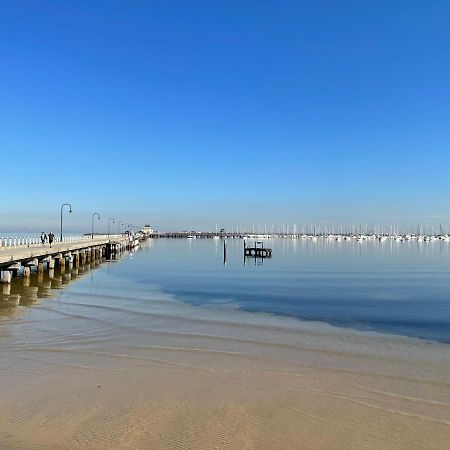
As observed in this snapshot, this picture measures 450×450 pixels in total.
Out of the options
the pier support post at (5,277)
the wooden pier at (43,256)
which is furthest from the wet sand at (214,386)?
the wooden pier at (43,256)

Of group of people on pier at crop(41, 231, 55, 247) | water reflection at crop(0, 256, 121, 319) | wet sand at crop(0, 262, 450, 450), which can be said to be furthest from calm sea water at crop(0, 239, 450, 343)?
group of people on pier at crop(41, 231, 55, 247)

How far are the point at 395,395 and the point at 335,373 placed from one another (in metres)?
1.93

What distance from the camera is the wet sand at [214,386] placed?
7.43 meters

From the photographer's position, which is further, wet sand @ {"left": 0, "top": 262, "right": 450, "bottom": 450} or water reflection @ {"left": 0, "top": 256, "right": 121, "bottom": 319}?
water reflection @ {"left": 0, "top": 256, "right": 121, "bottom": 319}

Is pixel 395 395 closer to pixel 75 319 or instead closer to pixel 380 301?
pixel 75 319

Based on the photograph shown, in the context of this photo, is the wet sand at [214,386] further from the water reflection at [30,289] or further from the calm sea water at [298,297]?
the water reflection at [30,289]

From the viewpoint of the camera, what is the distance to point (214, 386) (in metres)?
10.1

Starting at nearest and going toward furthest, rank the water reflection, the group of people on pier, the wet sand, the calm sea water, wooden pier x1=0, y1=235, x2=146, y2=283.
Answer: the wet sand
the calm sea water
the water reflection
wooden pier x1=0, y1=235, x2=146, y2=283
the group of people on pier

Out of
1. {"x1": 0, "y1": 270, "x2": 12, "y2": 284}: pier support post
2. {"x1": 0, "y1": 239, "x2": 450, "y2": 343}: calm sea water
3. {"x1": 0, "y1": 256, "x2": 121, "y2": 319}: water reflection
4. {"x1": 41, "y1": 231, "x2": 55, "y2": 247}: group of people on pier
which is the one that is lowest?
{"x1": 0, "y1": 239, "x2": 450, "y2": 343}: calm sea water

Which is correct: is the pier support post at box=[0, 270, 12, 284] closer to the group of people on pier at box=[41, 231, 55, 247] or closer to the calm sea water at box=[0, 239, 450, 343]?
the calm sea water at box=[0, 239, 450, 343]

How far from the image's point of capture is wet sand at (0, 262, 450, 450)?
743 cm

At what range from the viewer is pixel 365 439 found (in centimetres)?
744

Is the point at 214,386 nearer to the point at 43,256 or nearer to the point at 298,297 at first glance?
the point at 298,297

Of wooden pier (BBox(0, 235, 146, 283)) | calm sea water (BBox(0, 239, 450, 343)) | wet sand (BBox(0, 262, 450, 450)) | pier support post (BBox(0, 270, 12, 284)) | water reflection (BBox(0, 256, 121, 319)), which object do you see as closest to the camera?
wet sand (BBox(0, 262, 450, 450))
